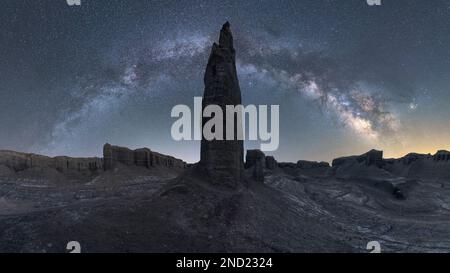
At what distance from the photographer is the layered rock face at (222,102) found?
21.1 meters

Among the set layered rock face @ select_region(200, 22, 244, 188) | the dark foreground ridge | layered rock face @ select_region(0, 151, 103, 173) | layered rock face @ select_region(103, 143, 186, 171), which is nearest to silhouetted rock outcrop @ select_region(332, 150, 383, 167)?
the dark foreground ridge

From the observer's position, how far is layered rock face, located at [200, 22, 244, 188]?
21062mm

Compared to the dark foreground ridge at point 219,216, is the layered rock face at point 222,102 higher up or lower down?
higher up

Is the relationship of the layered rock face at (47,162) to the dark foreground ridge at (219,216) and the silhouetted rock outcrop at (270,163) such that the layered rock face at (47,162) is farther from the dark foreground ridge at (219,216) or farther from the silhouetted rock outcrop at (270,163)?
the silhouetted rock outcrop at (270,163)

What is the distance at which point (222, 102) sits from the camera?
72.2 feet

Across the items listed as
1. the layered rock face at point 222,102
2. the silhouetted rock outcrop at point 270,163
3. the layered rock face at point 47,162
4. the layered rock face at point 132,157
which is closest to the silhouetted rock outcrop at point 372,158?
the silhouetted rock outcrop at point 270,163

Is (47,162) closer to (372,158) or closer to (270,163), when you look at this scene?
(270,163)

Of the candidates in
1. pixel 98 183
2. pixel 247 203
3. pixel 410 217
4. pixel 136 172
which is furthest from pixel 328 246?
pixel 136 172

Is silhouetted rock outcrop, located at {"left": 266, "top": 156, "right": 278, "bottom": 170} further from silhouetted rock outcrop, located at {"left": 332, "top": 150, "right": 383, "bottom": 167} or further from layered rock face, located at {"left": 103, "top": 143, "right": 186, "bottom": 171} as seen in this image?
layered rock face, located at {"left": 103, "top": 143, "right": 186, "bottom": 171}

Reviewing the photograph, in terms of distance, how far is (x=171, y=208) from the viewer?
54.7 ft

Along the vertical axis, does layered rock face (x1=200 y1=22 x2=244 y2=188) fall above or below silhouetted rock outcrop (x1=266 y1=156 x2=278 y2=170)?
above

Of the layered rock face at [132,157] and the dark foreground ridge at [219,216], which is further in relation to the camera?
the layered rock face at [132,157]

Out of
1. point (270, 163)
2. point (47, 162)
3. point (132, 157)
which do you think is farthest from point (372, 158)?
point (47, 162)
